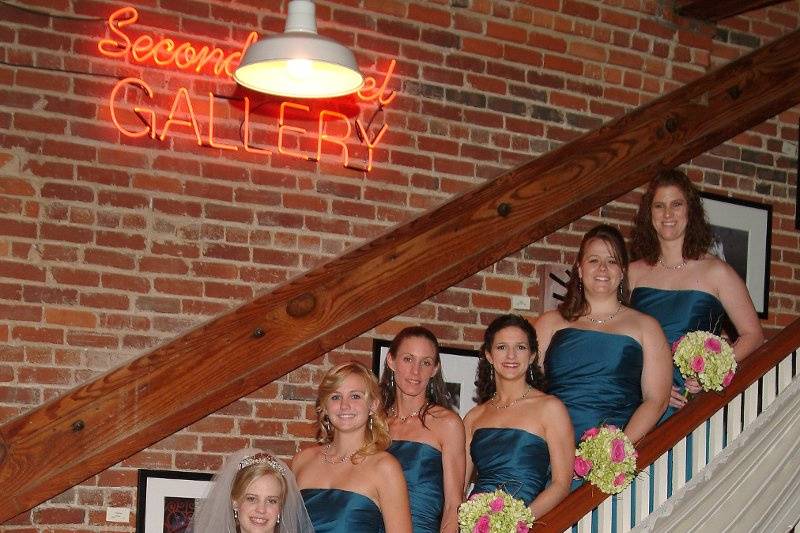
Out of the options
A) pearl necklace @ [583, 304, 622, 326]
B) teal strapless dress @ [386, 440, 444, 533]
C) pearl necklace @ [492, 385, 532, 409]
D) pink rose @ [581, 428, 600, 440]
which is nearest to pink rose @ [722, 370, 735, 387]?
pearl necklace @ [583, 304, 622, 326]

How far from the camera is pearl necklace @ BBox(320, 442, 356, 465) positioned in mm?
3973

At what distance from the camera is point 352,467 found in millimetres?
3934

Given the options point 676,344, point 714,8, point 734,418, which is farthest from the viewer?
point 714,8

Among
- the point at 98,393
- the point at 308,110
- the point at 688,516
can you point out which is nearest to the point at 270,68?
the point at 308,110

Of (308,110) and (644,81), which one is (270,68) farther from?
(644,81)

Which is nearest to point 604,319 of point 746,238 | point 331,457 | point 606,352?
point 606,352

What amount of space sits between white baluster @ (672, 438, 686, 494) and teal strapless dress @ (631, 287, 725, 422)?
36 cm

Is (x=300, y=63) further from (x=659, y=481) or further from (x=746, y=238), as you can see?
(x=746, y=238)

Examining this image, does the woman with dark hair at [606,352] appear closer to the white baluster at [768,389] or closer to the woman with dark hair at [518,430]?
the woman with dark hair at [518,430]

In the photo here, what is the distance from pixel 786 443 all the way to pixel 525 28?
87.1 inches

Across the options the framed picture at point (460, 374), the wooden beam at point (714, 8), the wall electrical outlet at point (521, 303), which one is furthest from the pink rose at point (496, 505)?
the wooden beam at point (714, 8)

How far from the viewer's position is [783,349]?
4328 millimetres

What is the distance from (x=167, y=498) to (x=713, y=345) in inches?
82.5

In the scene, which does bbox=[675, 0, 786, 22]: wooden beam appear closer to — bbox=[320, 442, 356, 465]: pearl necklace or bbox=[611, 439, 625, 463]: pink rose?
bbox=[611, 439, 625, 463]: pink rose
